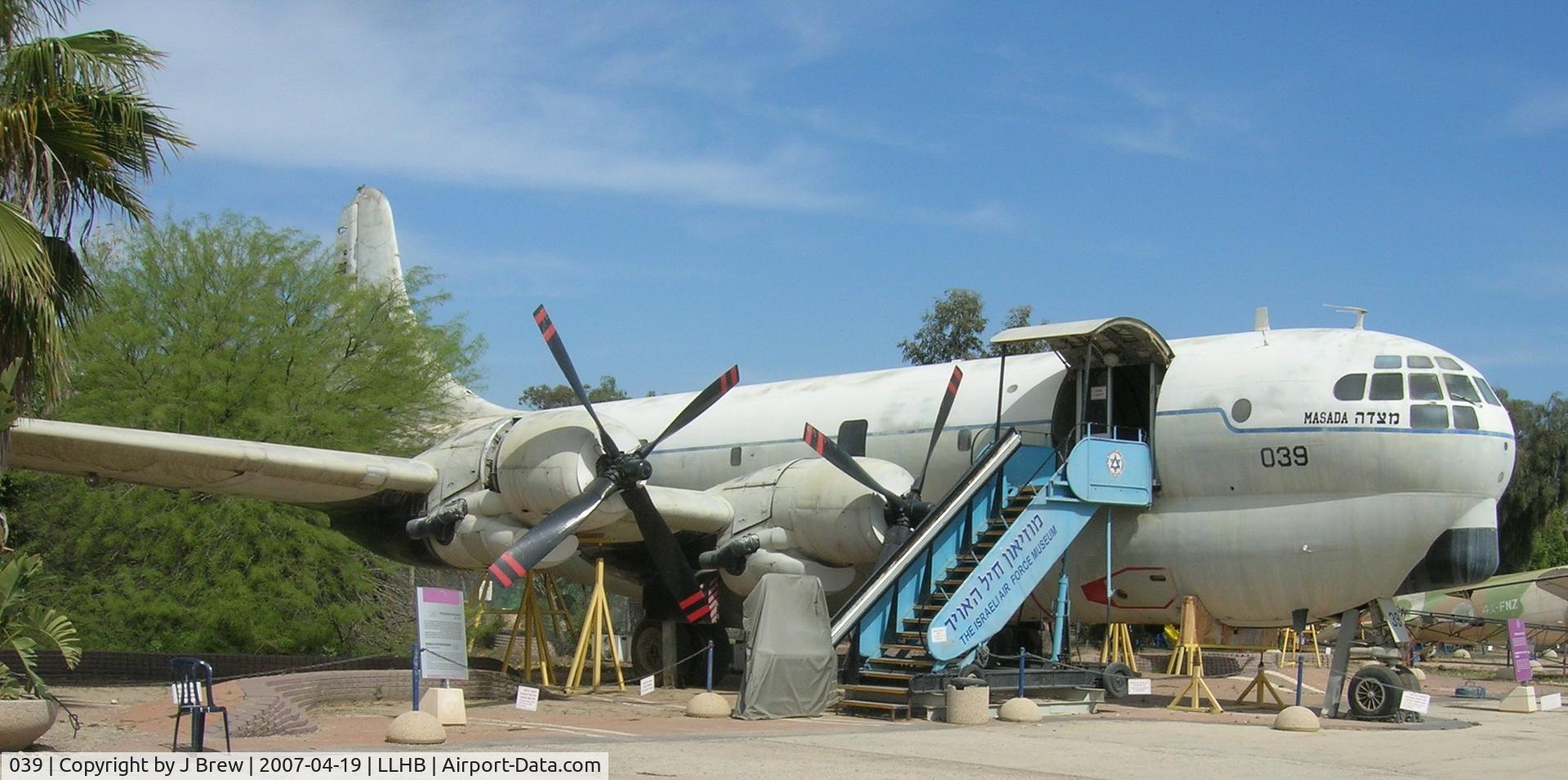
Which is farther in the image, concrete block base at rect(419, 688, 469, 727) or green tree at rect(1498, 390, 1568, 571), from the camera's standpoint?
green tree at rect(1498, 390, 1568, 571)

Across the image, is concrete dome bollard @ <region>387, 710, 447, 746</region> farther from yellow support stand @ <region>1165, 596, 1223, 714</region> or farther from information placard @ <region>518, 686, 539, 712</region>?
yellow support stand @ <region>1165, 596, 1223, 714</region>

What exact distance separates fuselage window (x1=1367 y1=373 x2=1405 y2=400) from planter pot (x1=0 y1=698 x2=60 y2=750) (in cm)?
1258

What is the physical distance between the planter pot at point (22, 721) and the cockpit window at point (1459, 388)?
13324 mm

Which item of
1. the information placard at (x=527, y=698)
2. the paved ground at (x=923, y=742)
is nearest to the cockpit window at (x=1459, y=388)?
the paved ground at (x=923, y=742)

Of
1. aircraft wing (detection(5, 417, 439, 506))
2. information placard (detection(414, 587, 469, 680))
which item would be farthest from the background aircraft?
information placard (detection(414, 587, 469, 680))

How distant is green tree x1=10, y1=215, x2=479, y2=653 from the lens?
21.9 meters

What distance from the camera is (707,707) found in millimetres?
14812

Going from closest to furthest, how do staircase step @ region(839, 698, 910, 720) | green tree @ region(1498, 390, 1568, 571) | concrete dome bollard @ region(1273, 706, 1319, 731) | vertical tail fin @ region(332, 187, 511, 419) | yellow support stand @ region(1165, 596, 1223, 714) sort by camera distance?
concrete dome bollard @ region(1273, 706, 1319, 731), staircase step @ region(839, 698, 910, 720), yellow support stand @ region(1165, 596, 1223, 714), vertical tail fin @ region(332, 187, 511, 419), green tree @ region(1498, 390, 1568, 571)

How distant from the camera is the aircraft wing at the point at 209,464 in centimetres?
1585

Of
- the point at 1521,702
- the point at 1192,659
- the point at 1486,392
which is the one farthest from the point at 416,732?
the point at 1521,702

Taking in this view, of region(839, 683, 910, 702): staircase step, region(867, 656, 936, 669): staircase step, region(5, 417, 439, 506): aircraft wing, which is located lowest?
region(839, 683, 910, 702): staircase step

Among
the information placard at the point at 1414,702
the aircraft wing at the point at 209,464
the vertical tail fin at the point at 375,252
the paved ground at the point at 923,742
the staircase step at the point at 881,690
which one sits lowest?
the paved ground at the point at 923,742

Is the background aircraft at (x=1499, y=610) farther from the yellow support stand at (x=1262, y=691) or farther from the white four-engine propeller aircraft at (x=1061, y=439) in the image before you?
the white four-engine propeller aircraft at (x=1061, y=439)

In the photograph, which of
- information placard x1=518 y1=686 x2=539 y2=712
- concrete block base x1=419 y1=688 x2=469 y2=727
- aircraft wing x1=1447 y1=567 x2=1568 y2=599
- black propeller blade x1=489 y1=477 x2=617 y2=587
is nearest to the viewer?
concrete block base x1=419 y1=688 x2=469 y2=727
